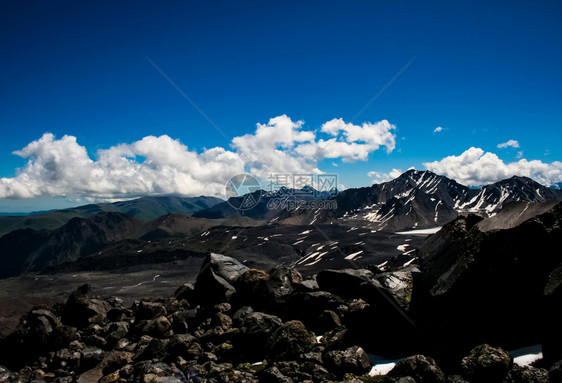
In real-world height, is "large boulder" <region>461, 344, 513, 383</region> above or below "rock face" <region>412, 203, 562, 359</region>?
below

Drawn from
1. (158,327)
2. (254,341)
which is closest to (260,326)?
(254,341)

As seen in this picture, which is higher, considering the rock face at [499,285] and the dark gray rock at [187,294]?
the rock face at [499,285]

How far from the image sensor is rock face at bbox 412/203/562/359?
11.2 m

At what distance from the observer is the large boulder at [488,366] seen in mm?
9523

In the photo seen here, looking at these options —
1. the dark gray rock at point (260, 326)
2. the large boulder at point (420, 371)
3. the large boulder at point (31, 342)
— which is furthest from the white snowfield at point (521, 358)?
→ the large boulder at point (31, 342)

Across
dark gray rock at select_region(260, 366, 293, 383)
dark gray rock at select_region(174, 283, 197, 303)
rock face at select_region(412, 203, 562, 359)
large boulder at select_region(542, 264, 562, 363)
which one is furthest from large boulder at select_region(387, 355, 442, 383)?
dark gray rock at select_region(174, 283, 197, 303)

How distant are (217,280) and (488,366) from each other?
18.6 metres

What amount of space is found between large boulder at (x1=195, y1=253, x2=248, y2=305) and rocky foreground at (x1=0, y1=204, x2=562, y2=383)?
178cm

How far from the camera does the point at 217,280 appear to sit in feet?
80.2

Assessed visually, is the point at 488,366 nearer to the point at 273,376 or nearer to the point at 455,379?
the point at 455,379

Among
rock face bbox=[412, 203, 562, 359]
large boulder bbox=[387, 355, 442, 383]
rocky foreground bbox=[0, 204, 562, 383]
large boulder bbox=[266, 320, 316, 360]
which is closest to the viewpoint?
large boulder bbox=[387, 355, 442, 383]

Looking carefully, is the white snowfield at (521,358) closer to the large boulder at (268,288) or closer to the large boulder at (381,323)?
the large boulder at (381,323)

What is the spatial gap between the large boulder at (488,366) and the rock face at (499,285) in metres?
1.72

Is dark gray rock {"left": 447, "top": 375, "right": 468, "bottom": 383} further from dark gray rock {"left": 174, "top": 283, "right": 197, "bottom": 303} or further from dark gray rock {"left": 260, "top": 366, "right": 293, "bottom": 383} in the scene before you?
dark gray rock {"left": 174, "top": 283, "right": 197, "bottom": 303}
